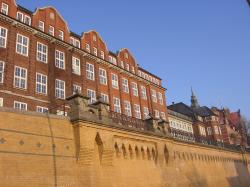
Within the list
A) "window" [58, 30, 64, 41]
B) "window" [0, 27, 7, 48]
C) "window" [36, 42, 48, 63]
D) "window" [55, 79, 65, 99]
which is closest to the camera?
"window" [0, 27, 7, 48]

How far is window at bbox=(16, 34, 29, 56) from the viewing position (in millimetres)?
29544

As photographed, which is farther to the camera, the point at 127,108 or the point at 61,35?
the point at 127,108

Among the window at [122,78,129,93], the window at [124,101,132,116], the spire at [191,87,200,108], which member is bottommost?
the window at [124,101,132,116]

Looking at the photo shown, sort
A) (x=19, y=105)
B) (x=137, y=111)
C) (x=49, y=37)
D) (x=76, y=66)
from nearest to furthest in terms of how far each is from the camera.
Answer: (x=19, y=105)
(x=49, y=37)
(x=76, y=66)
(x=137, y=111)

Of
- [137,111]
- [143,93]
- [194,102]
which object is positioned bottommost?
[137,111]

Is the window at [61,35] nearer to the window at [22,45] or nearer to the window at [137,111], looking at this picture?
the window at [22,45]

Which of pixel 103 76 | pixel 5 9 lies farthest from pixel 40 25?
pixel 103 76

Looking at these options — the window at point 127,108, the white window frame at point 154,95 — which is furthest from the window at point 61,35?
the white window frame at point 154,95

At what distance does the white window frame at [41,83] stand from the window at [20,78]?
1329mm

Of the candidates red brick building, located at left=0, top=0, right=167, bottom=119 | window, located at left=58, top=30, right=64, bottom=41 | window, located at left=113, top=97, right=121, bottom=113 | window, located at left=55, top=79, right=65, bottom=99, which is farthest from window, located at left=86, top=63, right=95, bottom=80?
window, located at left=55, top=79, right=65, bottom=99

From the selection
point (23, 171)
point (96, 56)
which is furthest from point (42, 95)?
point (23, 171)

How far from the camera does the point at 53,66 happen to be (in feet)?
106

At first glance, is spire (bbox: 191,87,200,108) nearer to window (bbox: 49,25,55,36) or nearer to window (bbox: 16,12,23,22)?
window (bbox: 49,25,55,36)

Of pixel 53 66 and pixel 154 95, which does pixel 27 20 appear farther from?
pixel 154 95
